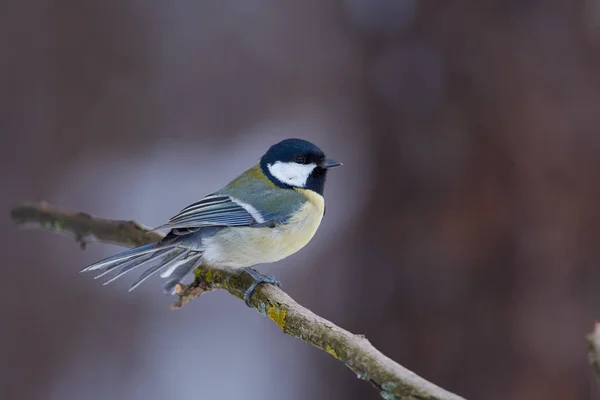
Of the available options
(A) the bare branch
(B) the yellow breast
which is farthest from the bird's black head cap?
(A) the bare branch

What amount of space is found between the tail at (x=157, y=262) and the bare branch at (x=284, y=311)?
7 cm

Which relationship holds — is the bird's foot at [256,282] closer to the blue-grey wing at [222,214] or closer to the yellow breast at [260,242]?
the yellow breast at [260,242]

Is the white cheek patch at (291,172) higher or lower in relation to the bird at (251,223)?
higher

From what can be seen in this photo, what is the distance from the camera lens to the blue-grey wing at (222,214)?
1723 millimetres

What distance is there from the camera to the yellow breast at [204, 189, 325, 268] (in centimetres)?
172

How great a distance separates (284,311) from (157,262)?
590mm

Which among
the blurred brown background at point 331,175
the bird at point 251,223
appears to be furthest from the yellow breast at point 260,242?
the blurred brown background at point 331,175

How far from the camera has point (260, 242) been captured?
5.71 feet

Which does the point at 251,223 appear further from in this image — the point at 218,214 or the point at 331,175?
the point at 331,175

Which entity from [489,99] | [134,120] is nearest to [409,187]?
[489,99]

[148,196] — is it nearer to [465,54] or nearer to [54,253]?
[54,253]

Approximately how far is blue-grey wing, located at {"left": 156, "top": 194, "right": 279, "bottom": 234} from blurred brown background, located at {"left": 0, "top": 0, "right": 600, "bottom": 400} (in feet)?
3.13

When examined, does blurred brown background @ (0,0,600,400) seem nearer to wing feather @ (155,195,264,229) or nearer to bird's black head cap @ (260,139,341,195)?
bird's black head cap @ (260,139,341,195)

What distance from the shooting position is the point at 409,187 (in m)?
2.58
